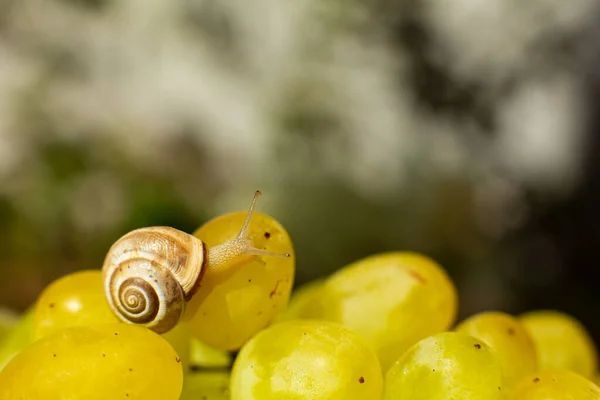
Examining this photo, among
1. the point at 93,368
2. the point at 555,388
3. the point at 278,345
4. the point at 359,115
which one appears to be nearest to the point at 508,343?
the point at 555,388

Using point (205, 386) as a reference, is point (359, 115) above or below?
below

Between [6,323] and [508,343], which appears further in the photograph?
[6,323]

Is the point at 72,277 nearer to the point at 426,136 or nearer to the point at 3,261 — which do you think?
the point at 3,261

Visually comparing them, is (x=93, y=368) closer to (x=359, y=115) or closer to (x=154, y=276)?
(x=154, y=276)

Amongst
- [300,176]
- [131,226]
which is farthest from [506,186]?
[131,226]

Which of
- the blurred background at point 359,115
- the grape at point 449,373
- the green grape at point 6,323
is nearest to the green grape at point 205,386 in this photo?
the grape at point 449,373

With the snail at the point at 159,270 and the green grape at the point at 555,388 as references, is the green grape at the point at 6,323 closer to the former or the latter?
the snail at the point at 159,270

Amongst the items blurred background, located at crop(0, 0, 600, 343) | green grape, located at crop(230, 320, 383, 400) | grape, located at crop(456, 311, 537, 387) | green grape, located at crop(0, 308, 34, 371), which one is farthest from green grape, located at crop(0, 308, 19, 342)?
blurred background, located at crop(0, 0, 600, 343)
